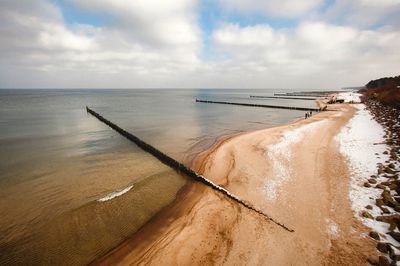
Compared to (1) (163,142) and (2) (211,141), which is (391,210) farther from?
(1) (163,142)

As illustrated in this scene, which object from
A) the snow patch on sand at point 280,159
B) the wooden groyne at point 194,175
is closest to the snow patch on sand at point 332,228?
the wooden groyne at point 194,175

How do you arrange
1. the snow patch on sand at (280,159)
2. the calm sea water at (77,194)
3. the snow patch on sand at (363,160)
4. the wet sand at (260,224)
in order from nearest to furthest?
the wet sand at (260,224)
the calm sea water at (77,194)
the snow patch on sand at (363,160)
the snow patch on sand at (280,159)

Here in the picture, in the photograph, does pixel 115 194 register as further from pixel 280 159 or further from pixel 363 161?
pixel 363 161

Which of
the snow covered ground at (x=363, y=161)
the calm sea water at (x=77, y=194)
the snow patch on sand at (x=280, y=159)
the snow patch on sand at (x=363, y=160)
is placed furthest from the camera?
the snow patch on sand at (x=280, y=159)

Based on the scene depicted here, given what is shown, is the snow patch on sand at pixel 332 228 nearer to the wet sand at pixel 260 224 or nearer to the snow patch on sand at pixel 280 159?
the wet sand at pixel 260 224

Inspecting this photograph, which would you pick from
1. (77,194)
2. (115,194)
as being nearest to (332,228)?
(115,194)

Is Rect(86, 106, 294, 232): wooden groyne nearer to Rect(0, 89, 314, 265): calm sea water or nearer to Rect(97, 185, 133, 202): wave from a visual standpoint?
Rect(0, 89, 314, 265): calm sea water

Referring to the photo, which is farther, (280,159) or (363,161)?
(280,159)
